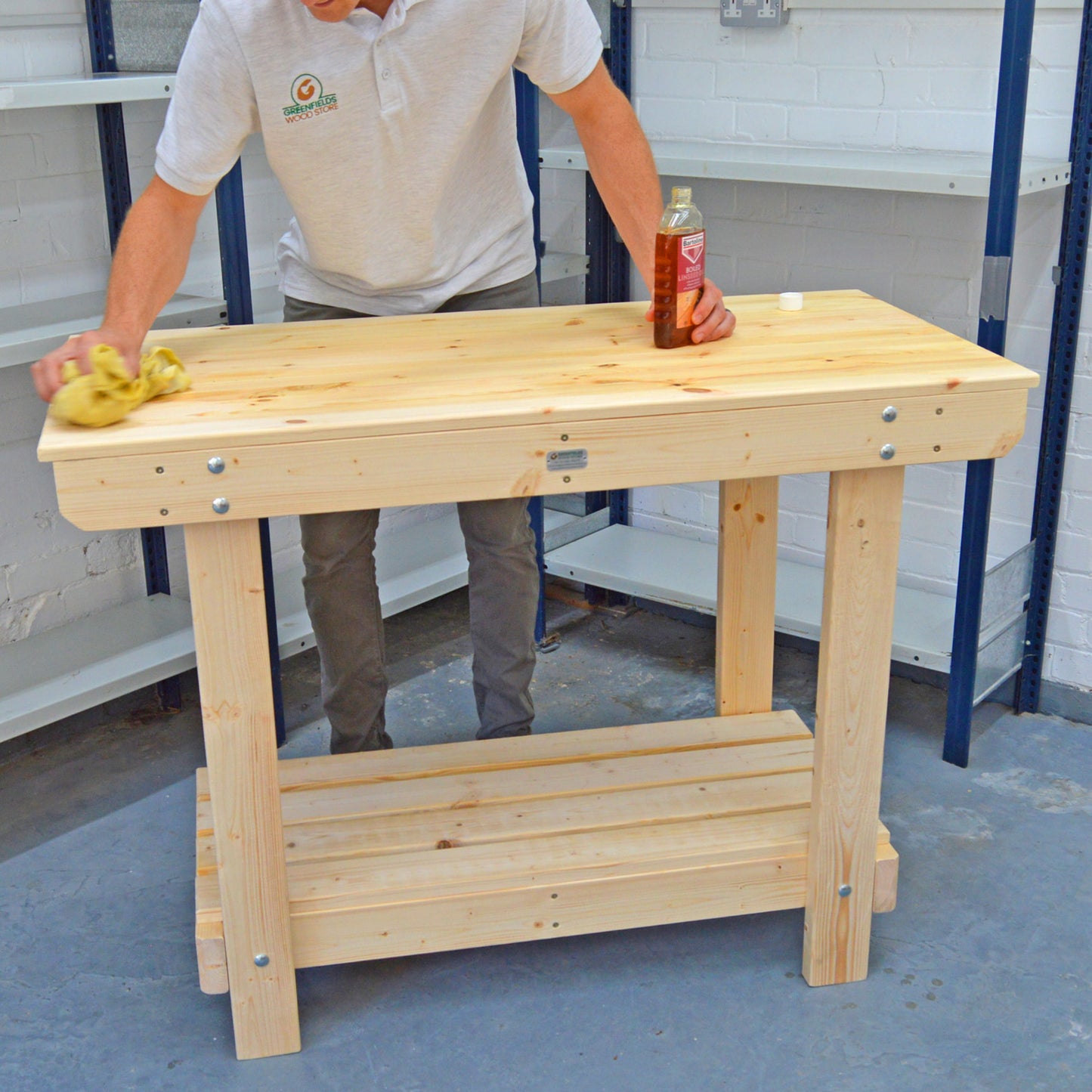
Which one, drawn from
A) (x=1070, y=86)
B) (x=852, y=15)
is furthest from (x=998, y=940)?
(x=852, y=15)

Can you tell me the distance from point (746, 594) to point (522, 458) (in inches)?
32.7

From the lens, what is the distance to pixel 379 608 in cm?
239

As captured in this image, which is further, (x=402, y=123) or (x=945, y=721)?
(x=945, y=721)

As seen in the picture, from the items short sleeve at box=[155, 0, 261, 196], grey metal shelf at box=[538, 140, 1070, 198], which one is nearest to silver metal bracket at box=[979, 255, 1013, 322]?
grey metal shelf at box=[538, 140, 1070, 198]

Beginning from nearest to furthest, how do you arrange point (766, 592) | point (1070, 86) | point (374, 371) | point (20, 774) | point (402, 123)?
1. point (374, 371)
2. point (402, 123)
3. point (766, 592)
4. point (1070, 86)
5. point (20, 774)

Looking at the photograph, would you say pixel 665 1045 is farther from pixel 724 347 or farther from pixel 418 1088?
pixel 724 347

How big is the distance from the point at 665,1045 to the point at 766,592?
815mm

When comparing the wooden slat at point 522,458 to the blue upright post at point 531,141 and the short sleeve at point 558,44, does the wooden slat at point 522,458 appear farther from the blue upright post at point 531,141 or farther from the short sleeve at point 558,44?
A: the blue upright post at point 531,141

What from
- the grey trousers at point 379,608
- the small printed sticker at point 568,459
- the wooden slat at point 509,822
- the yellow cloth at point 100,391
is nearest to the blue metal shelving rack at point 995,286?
the grey trousers at point 379,608

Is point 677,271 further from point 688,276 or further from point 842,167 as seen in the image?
point 842,167

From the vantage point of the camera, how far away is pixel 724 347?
6.33 ft

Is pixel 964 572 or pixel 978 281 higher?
pixel 978 281

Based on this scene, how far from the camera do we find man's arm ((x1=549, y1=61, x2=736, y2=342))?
2123 mm

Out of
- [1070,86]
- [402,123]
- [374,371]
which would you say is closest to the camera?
[374,371]
